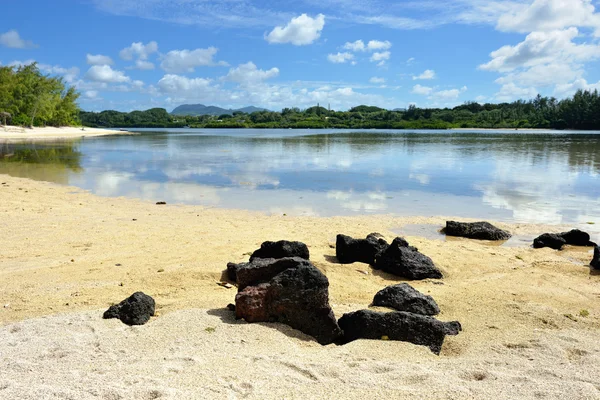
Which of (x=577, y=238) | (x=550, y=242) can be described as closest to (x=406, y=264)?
(x=550, y=242)

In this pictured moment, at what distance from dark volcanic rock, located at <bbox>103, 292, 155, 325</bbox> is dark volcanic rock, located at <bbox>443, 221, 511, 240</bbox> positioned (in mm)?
7640

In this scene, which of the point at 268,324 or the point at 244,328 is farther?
the point at 268,324

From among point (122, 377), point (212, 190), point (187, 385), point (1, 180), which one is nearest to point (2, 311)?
point (122, 377)

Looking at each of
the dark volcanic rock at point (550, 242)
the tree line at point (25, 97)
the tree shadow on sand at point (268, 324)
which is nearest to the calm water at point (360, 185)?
the dark volcanic rock at point (550, 242)

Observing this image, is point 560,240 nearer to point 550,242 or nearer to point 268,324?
point 550,242

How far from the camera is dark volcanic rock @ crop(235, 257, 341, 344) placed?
512cm

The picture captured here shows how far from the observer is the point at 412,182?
21.3 m

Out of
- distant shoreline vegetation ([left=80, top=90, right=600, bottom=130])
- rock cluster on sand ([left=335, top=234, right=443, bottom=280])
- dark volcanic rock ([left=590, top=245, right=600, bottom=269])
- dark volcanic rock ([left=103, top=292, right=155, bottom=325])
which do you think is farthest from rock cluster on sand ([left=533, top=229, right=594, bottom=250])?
distant shoreline vegetation ([left=80, top=90, right=600, bottom=130])

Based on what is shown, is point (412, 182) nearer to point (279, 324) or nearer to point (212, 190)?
point (212, 190)

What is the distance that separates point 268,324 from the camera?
5.16 metres

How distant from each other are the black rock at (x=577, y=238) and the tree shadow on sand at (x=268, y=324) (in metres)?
7.61

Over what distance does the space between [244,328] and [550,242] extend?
7508 millimetres

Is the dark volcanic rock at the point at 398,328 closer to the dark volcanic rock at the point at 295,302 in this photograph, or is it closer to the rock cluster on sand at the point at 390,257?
the dark volcanic rock at the point at 295,302

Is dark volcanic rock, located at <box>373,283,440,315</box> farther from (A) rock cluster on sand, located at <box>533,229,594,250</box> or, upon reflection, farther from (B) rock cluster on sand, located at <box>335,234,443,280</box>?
(A) rock cluster on sand, located at <box>533,229,594,250</box>
